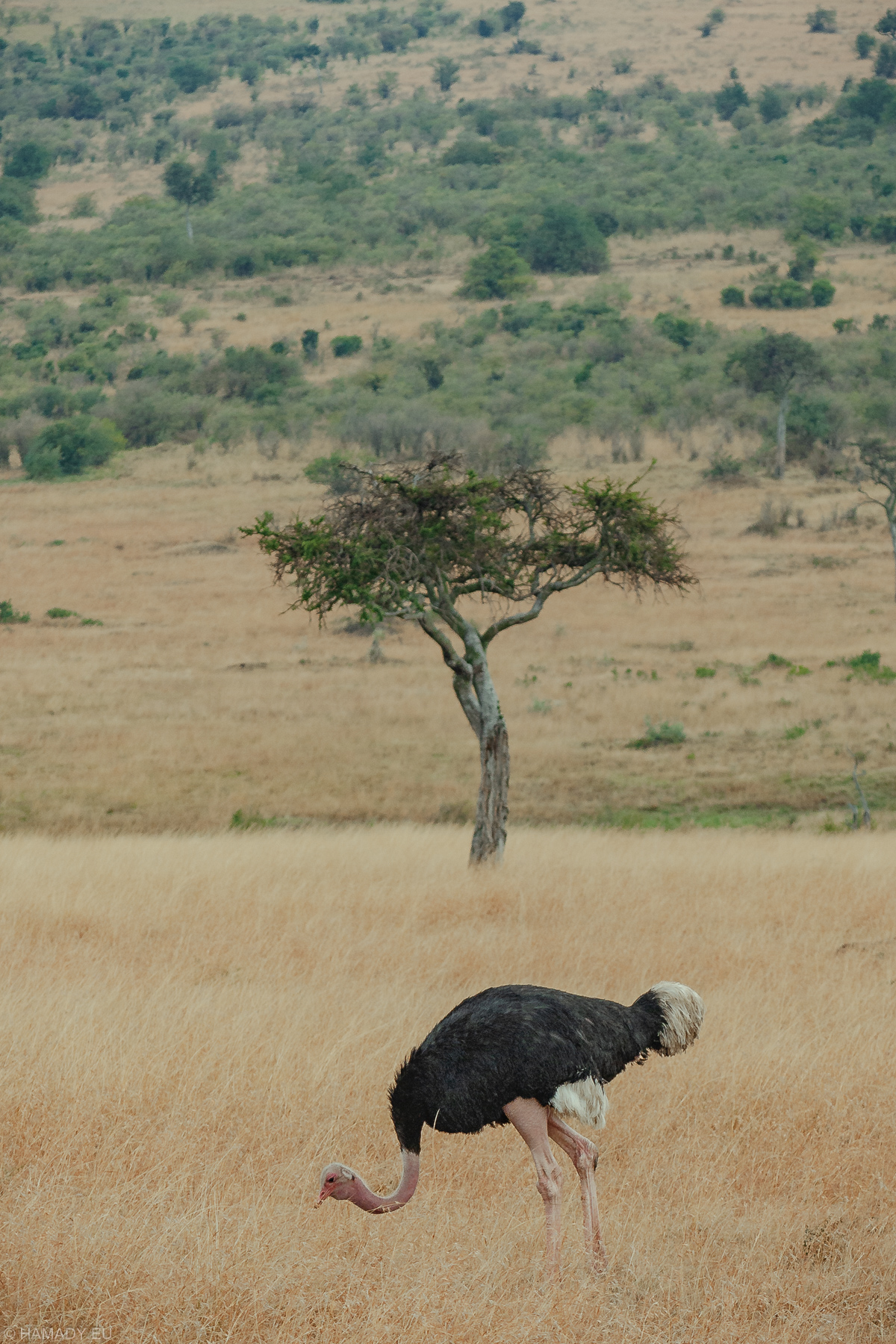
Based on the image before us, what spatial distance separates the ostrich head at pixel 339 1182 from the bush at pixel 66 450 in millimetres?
54519

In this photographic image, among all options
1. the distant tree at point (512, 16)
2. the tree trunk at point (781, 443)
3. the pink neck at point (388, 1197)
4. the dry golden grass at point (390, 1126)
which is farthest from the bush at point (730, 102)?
the pink neck at point (388, 1197)

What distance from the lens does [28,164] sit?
130 m

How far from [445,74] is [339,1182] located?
7046 inches

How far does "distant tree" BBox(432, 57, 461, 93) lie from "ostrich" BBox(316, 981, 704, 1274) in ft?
574

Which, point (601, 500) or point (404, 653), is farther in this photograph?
point (404, 653)

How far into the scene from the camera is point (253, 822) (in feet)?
60.5

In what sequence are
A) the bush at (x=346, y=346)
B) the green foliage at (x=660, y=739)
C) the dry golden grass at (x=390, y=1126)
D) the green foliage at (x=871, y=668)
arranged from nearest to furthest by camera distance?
the dry golden grass at (x=390, y=1126) < the green foliage at (x=660, y=739) < the green foliage at (x=871, y=668) < the bush at (x=346, y=346)

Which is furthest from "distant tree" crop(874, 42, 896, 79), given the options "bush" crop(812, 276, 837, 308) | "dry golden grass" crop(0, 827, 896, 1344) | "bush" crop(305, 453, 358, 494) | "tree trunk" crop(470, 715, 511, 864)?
"dry golden grass" crop(0, 827, 896, 1344)

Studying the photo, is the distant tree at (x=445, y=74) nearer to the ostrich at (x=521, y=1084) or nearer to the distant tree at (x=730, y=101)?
the distant tree at (x=730, y=101)

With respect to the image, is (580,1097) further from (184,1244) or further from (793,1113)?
(793,1113)

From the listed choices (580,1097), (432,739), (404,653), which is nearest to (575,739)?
(432,739)

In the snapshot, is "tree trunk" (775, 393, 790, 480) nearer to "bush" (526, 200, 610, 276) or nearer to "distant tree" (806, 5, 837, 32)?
"bush" (526, 200, 610, 276)

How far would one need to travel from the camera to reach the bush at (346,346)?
74500 mm

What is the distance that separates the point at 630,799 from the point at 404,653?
12.4 metres
